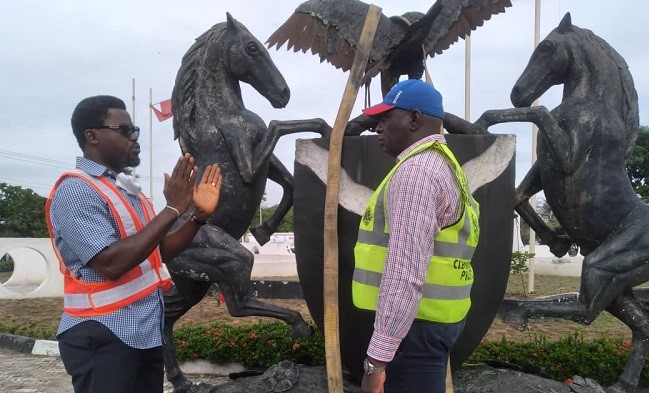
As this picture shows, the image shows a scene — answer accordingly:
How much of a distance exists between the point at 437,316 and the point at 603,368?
397 cm

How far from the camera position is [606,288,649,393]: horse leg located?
405 cm

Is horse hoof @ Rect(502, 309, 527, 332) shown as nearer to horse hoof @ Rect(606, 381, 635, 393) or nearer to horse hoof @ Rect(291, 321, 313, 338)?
horse hoof @ Rect(606, 381, 635, 393)

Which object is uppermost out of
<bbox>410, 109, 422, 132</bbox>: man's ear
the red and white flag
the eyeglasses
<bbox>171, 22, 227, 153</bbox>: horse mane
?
the red and white flag

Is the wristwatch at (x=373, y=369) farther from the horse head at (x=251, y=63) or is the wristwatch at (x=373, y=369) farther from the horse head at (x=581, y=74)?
the horse head at (x=581, y=74)

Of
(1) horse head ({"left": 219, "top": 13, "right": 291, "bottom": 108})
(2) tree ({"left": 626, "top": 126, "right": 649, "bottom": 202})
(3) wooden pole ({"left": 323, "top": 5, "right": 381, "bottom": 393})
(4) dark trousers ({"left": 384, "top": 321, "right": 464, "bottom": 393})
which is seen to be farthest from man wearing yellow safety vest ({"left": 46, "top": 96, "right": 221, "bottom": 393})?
(2) tree ({"left": 626, "top": 126, "right": 649, "bottom": 202})

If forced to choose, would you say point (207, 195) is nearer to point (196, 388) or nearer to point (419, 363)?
point (419, 363)

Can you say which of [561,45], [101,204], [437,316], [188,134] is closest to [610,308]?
[561,45]

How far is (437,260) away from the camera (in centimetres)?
191

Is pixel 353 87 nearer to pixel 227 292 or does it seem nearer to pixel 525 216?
pixel 227 292

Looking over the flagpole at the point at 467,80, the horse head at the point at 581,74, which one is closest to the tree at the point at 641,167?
the flagpole at the point at 467,80

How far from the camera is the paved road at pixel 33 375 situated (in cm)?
554

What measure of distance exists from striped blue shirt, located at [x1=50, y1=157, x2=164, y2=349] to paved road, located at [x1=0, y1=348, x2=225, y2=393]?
331cm

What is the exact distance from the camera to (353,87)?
3.41m

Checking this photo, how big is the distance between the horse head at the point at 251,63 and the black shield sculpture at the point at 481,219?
2.73ft
